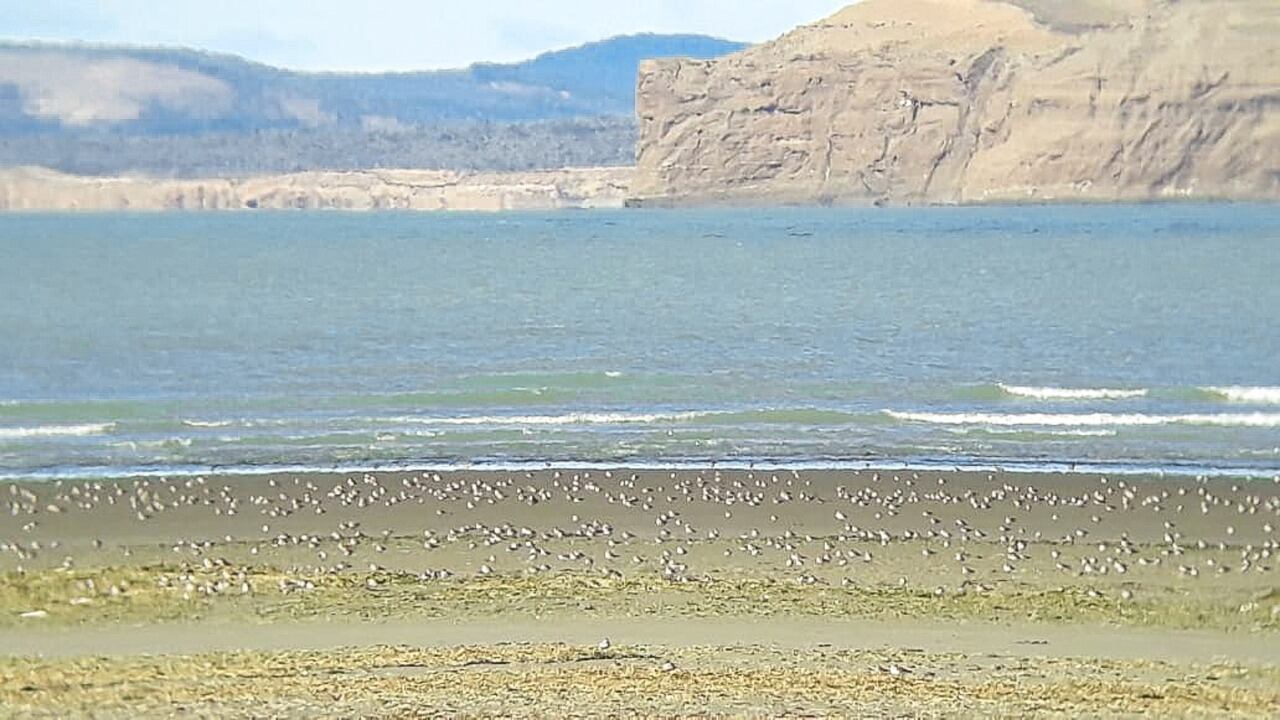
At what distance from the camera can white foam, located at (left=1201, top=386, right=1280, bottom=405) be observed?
2400 centimetres

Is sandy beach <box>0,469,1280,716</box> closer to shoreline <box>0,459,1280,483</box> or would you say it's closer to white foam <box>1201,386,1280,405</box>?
shoreline <box>0,459,1280,483</box>

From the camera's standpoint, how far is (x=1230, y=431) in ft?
68.8

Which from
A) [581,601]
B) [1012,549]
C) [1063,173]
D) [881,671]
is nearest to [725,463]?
[1012,549]

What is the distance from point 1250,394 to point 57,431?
15.1 m

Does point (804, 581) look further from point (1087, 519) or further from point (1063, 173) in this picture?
point (1063, 173)

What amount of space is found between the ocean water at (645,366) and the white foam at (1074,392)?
6 centimetres

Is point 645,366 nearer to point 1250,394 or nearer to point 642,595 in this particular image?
point 1250,394

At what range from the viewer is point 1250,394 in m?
24.6

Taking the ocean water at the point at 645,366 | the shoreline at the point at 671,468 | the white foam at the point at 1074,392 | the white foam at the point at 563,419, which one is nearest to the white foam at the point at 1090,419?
the ocean water at the point at 645,366

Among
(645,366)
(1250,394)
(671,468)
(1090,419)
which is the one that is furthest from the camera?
(645,366)

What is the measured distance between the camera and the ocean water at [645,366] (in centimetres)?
1978

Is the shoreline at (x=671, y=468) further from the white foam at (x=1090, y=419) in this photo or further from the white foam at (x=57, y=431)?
the white foam at (x=1090, y=419)

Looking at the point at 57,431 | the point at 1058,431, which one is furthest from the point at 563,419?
the point at 57,431

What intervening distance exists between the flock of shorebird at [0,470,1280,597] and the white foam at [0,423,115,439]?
14.3ft
